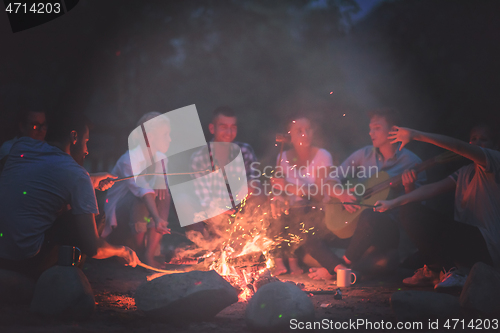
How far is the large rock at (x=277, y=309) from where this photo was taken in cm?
252

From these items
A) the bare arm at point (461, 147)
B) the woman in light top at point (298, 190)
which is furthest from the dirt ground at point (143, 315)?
the bare arm at point (461, 147)

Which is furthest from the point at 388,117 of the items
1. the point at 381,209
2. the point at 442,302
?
the point at 442,302

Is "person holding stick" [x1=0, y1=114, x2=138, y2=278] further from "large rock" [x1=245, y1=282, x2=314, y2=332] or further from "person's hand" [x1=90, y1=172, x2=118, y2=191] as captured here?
"large rock" [x1=245, y1=282, x2=314, y2=332]

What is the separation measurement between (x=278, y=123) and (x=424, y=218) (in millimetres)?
3602

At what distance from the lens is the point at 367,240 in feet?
14.2

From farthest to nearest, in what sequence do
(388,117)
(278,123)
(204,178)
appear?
(278,123) < (204,178) < (388,117)

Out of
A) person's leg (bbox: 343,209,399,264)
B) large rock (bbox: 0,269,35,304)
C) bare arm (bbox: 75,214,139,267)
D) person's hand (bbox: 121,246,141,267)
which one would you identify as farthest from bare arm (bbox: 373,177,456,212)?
large rock (bbox: 0,269,35,304)

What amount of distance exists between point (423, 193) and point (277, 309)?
2.56 m

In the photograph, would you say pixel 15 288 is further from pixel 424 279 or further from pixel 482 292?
pixel 424 279

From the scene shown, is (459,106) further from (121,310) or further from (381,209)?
(121,310)

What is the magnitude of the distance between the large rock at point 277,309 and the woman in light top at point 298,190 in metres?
1.73

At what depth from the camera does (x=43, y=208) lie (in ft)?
9.46

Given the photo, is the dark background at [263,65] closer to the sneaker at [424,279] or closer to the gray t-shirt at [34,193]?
the sneaker at [424,279]

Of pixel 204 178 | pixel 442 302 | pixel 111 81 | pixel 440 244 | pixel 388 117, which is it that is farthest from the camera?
pixel 111 81
